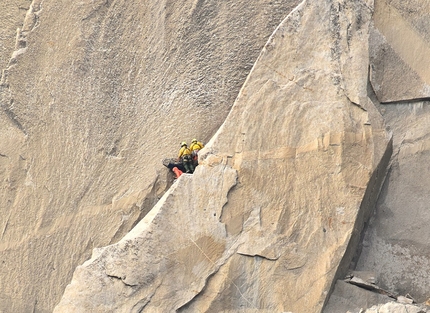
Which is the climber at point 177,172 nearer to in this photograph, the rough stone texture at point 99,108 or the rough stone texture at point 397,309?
the rough stone texture at point 99,108

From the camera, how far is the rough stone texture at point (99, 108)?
927cm

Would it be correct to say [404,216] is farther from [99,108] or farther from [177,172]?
[99,108]

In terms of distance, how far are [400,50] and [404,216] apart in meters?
1.88

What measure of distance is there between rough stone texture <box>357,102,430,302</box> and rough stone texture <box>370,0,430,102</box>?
8.6 inches

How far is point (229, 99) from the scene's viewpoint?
30.8 ft

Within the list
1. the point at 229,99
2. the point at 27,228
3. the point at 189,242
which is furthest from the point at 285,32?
the point at 27,228

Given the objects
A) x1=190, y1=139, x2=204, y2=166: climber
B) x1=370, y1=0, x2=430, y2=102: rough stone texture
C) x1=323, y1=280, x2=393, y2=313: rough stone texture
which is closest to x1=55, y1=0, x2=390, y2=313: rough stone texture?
x1=323, y1=280, x2=393, y2=313: rough stone texture

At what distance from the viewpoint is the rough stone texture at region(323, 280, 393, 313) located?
8523 millimetres

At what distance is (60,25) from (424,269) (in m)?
4.87

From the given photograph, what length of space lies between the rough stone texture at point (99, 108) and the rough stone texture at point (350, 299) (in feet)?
7.37

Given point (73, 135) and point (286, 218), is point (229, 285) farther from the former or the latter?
point (73, 135)

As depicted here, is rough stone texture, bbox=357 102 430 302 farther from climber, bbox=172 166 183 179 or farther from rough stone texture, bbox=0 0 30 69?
rough stone texture, bbox=0 0 30 69

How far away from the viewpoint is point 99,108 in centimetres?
942

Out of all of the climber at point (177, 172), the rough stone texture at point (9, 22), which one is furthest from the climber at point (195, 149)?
the rough stone texture at point (9, 22)
